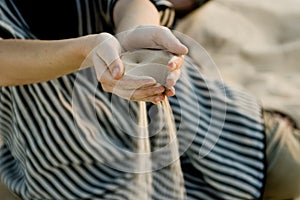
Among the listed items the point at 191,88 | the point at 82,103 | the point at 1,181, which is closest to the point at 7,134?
the point at 1,181

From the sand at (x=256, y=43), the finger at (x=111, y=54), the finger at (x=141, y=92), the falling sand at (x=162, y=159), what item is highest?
the finger at (x=111, y=54)

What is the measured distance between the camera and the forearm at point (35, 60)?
0.97m

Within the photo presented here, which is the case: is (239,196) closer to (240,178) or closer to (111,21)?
(240,178)

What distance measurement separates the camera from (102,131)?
1.08 m

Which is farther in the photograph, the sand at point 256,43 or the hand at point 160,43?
the sand at point 256,43

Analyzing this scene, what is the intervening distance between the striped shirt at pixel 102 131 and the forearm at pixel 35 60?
0.06 m

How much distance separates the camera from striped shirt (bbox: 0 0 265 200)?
3.53 feet

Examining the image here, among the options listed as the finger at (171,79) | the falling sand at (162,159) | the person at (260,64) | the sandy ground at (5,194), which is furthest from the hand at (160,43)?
the sandy ground at (5,194)

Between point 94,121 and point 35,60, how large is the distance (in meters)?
0.16

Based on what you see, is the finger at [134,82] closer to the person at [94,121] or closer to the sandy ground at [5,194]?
the person at [94,121]

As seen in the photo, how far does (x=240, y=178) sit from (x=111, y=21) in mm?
400

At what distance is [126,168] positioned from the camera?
1.08 m

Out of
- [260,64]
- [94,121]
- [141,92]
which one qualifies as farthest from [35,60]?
[260,64]

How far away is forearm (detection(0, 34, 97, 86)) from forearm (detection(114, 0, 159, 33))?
195 millimetres
